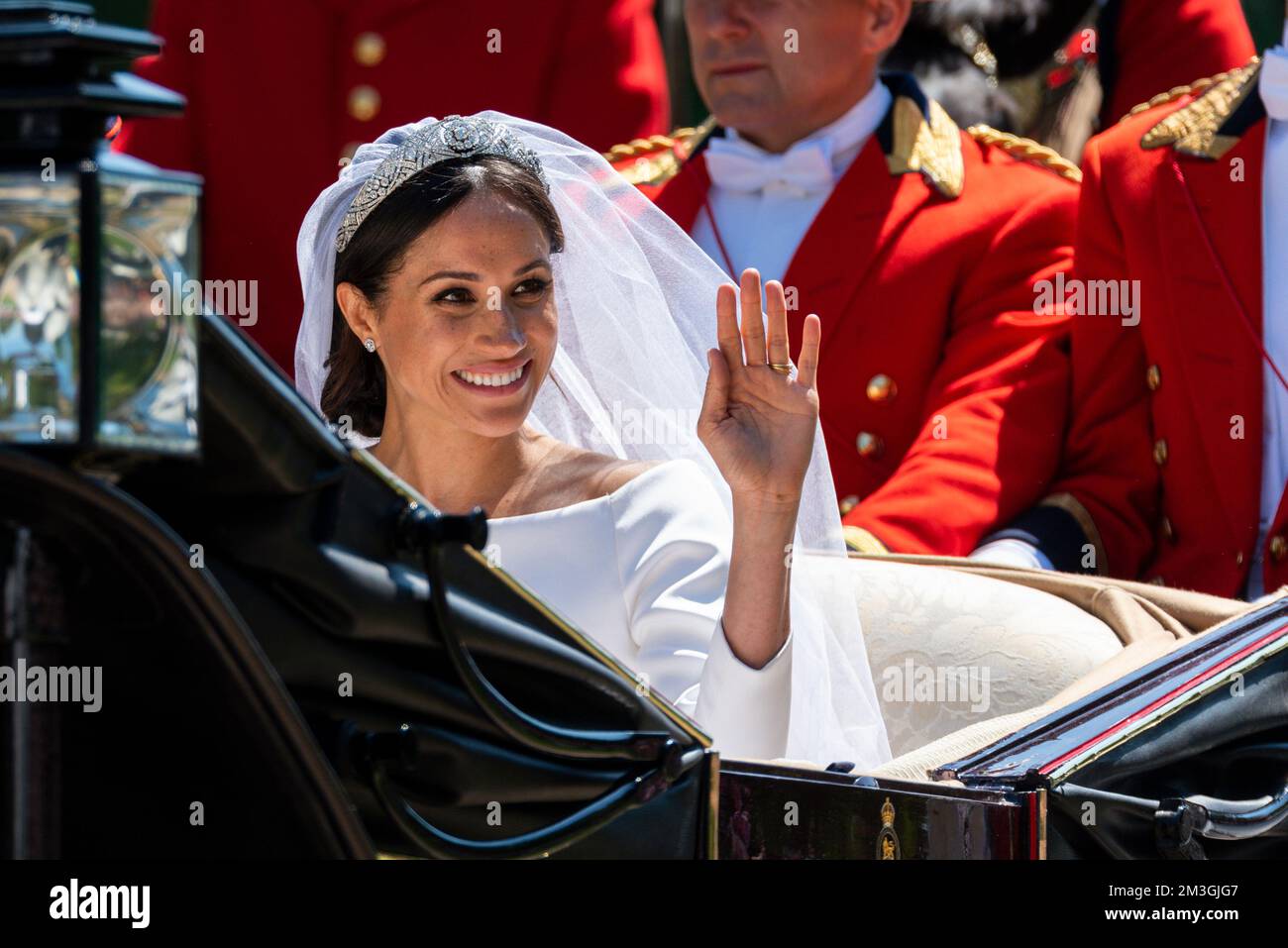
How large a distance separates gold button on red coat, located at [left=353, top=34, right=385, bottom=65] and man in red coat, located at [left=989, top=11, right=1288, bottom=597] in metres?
1.09

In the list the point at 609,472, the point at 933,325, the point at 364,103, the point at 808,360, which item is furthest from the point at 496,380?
the point at 364,103

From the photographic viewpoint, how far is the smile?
7.04 feet

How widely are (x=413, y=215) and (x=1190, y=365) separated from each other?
1.12m

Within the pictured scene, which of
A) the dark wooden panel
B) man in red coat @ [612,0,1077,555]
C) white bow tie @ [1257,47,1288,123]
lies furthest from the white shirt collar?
the dark wooden panel

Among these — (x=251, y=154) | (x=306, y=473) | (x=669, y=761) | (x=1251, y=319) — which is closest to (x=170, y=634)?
(x=306, y=473)

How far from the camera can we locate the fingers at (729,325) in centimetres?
183

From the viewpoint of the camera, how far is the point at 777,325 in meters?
1.85

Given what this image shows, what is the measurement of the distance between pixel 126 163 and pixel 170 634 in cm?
23

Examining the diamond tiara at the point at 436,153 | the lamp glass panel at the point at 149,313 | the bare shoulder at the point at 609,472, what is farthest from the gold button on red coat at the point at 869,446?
the lamp glass panel at the point at 149,313

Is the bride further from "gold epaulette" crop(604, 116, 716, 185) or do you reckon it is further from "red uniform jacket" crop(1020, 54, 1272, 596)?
"gold epaulette" crop(604, 116, 716, 185)

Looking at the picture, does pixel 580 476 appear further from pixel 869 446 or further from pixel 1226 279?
pixel 1226 279
